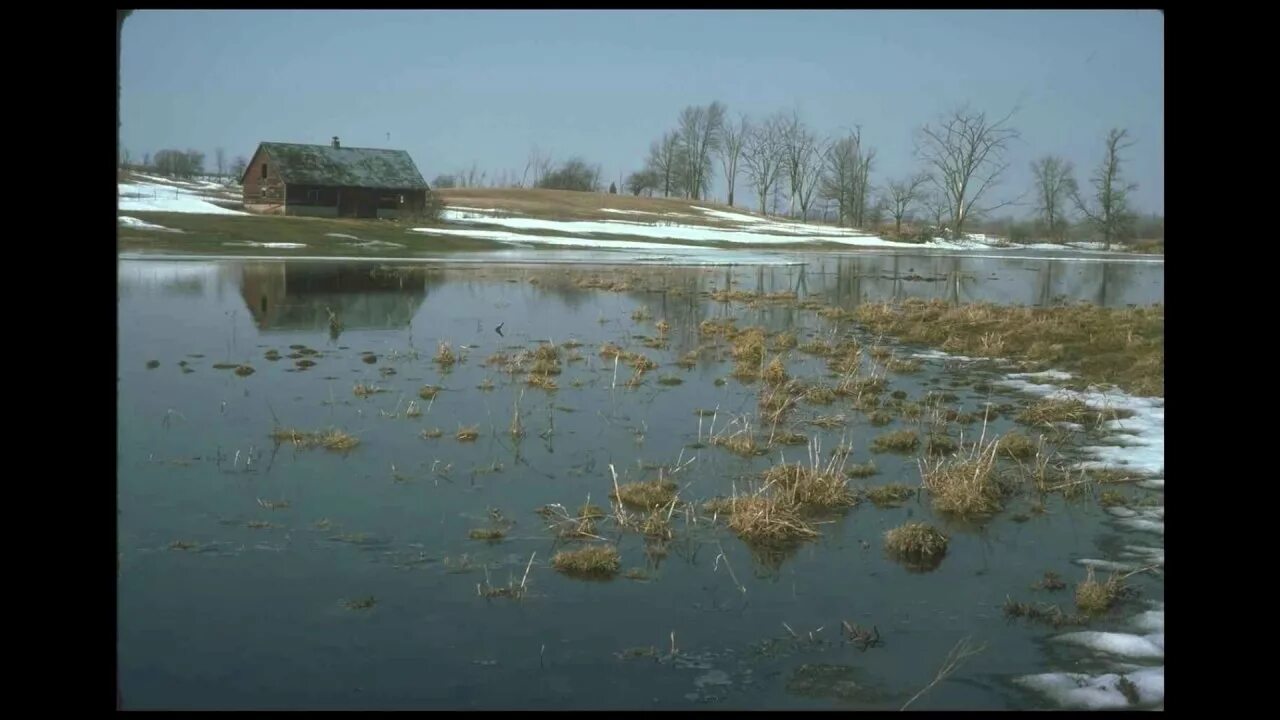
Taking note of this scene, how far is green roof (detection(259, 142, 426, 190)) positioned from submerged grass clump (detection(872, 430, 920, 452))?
60169 mm

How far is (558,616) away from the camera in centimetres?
586

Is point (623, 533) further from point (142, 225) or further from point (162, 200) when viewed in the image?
point (162, 200)

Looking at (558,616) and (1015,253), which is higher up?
(1015,253)

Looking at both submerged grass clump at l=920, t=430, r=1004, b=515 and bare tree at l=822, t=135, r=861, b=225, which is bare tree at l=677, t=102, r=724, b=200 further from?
submerged grass clump at l=920, t=430, r=1004, b=515

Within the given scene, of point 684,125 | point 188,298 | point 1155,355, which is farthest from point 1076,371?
point 684,125

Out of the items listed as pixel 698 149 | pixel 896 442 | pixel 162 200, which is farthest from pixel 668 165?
pixel 896 442

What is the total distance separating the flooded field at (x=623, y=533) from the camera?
512 centimetres

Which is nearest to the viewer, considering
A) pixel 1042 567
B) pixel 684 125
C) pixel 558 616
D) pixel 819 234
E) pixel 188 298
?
pixel 558 616

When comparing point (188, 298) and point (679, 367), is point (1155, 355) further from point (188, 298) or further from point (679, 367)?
point (188, 298)

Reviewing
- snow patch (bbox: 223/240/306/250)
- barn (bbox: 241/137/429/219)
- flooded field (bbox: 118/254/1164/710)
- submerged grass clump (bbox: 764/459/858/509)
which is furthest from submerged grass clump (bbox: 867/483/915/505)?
barn (bbox: 241/137/429/219)

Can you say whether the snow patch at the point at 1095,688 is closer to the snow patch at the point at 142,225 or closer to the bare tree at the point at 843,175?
the snow patch at the point at 142,225

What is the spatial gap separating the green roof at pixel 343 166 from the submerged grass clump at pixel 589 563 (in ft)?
204

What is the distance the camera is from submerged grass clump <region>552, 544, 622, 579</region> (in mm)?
6582

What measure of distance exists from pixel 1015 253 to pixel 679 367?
182 feet
